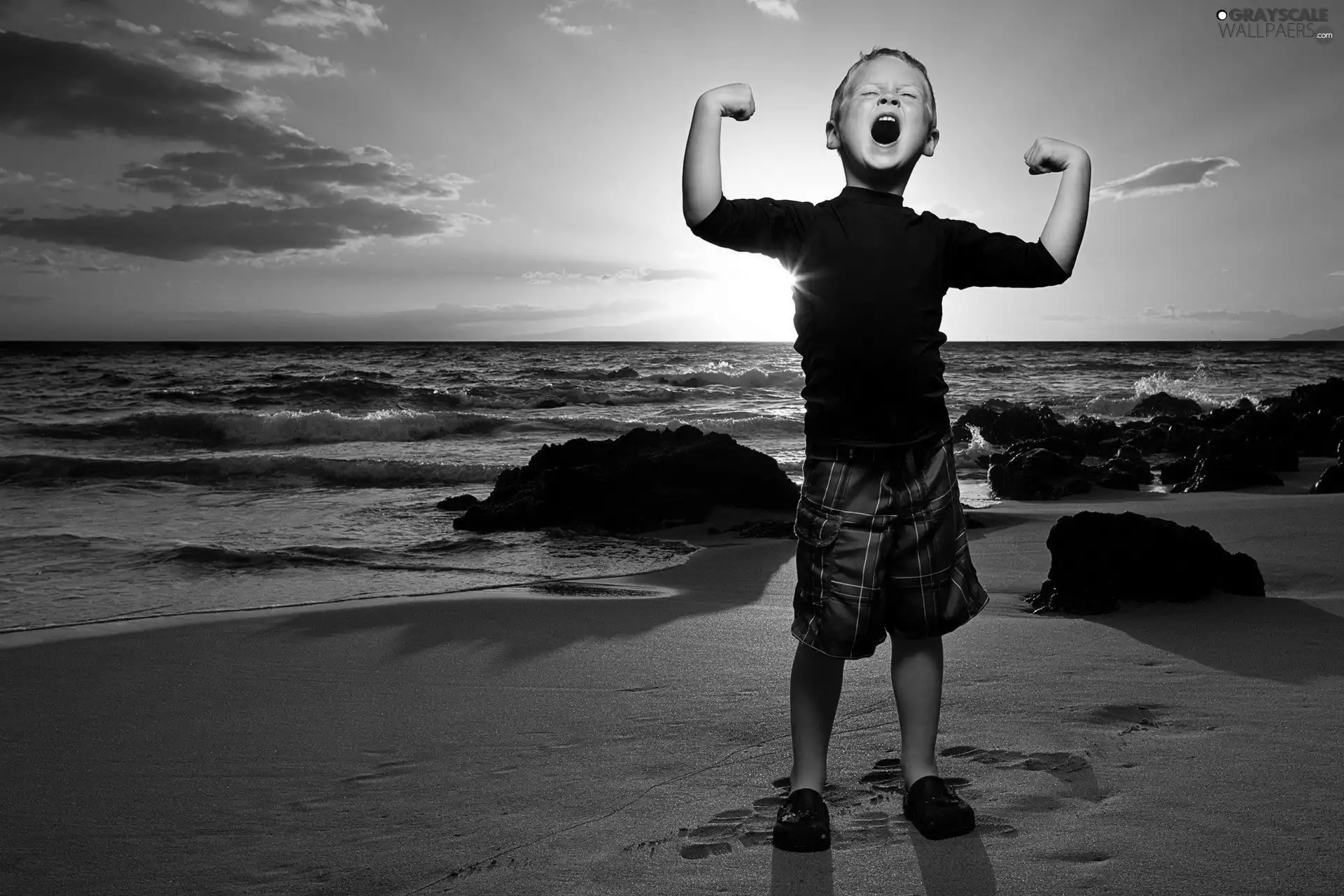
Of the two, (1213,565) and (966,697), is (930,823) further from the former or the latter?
(1213,565)

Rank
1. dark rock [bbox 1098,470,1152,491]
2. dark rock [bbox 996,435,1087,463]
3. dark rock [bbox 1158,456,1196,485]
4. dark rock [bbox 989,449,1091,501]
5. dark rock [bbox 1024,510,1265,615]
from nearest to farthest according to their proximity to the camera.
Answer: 1. dark rock [bbox 1024,510,1265,615]
2. dark rock [bbox 989,449,1091,501]
3. dark rock [bbox 1098,470,1152,491]
4. dark rock [bbox 1158,456,1196,485]
5. dark rock [bbox 996,435,1087,463]

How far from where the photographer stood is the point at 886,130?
6.89 ft

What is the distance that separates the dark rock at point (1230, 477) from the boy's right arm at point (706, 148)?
A: 853cm

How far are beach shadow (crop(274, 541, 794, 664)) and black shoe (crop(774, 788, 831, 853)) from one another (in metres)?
1.81

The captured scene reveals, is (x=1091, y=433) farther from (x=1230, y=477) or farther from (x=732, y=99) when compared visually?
(x=732, y=99)

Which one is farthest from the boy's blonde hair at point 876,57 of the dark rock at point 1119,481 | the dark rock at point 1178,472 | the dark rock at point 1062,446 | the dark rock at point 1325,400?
the dark rock at point 1325,400

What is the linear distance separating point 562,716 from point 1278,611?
2877 mm

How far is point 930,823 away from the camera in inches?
74.9

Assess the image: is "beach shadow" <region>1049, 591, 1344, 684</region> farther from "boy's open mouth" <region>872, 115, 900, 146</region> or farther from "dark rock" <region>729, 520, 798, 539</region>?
"dark rock" <region>729, 520, 798, 539</region>

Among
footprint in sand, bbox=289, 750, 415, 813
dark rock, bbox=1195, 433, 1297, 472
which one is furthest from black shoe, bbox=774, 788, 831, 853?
dark rock, bbox=1195, 433, 1297, 472

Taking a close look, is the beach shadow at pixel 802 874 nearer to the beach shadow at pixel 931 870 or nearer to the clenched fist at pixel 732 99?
the beach shadow at pixel 931 870

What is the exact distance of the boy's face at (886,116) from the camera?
2117 millimetres

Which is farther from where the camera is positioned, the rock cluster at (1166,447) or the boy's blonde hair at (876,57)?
the rock cluster at (1166,447)

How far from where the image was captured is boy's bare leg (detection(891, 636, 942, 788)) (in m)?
2.10
